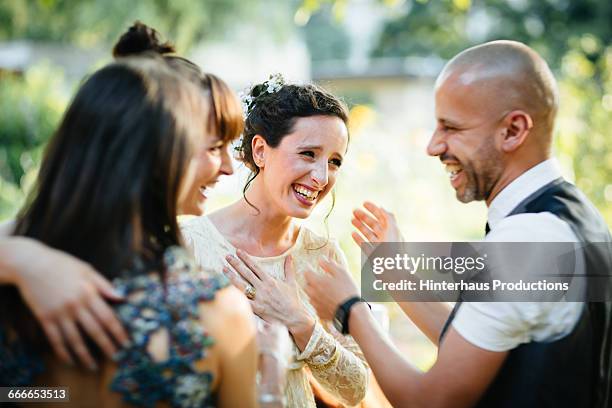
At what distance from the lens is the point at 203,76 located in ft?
6.23

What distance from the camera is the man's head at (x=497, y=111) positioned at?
210 centimetres

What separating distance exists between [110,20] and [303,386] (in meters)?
21.5

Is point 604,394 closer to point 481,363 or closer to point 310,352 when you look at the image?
point 481,363

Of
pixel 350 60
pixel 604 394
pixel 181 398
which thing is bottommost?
pixel 181 398

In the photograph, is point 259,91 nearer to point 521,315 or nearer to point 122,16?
point 521,315

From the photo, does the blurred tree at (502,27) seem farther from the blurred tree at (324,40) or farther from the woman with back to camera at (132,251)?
the blurred tree at (324,40)

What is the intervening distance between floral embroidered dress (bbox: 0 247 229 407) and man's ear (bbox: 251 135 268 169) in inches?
57.7

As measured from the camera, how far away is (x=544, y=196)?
2.00m

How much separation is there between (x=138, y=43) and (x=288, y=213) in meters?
1.13

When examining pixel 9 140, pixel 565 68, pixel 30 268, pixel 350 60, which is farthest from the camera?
pixel 350 60

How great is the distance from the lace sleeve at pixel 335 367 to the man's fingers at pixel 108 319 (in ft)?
3.68

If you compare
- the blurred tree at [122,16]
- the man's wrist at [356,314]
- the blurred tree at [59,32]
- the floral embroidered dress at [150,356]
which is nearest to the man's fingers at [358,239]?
the man's wrist at [356,314]

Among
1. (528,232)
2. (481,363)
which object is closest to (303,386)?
(481,363)

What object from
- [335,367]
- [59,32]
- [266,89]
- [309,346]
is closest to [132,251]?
[309,346]
